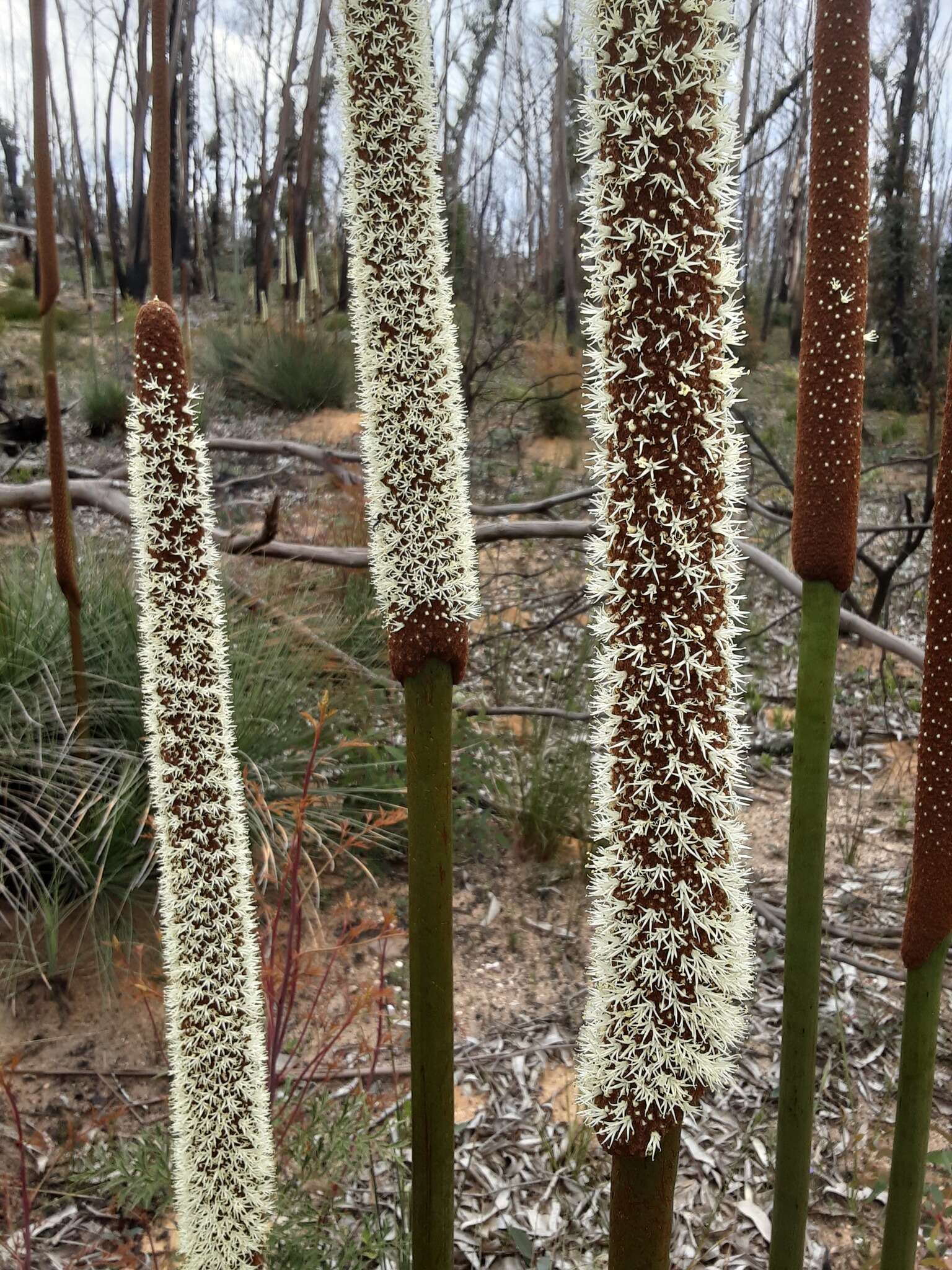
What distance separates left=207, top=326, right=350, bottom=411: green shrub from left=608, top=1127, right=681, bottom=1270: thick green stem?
35.9ft

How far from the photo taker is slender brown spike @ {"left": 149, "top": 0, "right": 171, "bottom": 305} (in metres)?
1.47


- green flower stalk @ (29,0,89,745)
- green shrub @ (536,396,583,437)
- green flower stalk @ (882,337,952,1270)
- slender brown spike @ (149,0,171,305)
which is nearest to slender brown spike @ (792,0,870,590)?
green flower stalk @ (882,337,952,1270)

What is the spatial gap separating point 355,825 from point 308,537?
2786mm

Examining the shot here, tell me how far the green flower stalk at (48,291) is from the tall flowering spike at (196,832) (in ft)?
3.96

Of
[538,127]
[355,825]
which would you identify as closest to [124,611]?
[355,825]

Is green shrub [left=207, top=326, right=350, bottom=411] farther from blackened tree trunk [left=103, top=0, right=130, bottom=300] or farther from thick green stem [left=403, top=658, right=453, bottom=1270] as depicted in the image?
thick green stem [left=403, top=658, right=453, bottom=1270]

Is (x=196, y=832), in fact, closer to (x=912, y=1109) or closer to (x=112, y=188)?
(x=912, y=1109)

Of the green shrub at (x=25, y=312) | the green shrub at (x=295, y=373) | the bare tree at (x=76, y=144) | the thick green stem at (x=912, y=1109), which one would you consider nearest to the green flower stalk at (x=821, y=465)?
the thick green stem at (x=912, y=1109)

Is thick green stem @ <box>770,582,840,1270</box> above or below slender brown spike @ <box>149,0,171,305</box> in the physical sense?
below

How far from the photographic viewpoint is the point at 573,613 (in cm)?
507

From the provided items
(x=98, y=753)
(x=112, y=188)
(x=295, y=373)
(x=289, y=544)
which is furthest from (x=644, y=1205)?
(x=112, y=188)

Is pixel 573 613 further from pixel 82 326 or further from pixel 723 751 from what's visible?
pixel 82 326

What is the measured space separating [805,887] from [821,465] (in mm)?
489

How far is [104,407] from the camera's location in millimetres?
9922
